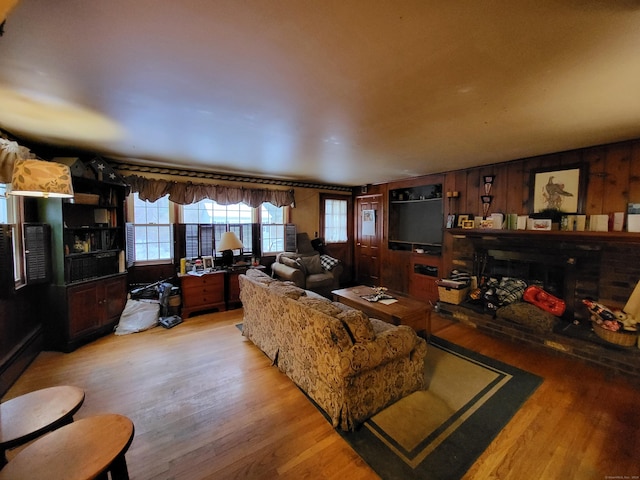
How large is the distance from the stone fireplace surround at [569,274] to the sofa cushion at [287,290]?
269 cm

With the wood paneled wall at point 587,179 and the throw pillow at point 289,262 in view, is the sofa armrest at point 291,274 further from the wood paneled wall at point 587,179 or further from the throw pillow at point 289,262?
the wood paneled wall at point 587,179

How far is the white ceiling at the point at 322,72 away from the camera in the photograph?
1113 mm

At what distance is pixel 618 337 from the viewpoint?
8.83 feet

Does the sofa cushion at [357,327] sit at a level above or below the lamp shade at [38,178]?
below

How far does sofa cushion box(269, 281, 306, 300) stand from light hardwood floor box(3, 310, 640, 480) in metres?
0.82

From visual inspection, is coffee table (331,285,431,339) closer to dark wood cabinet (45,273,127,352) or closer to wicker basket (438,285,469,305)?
wicker basket (438,285,469,305)

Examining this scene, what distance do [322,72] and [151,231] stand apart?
3.94m

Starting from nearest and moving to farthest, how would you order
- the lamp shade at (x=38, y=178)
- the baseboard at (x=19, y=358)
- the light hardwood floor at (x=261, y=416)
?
1. the light hardwood floor at (x=261, y=416)
2. the lamp shade at (x=38, y=178)
3. the baseboard at (x=19, y=358)

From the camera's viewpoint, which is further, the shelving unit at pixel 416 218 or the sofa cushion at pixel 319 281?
the shelving unit at pixel 416 218

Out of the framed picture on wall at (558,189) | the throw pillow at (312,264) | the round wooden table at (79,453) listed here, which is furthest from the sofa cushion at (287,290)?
the framed picture on wall at (558,189)

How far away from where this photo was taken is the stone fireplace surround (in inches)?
109

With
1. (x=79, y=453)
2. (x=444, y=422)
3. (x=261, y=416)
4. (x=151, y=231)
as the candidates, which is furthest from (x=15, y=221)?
(x=444, y=422)

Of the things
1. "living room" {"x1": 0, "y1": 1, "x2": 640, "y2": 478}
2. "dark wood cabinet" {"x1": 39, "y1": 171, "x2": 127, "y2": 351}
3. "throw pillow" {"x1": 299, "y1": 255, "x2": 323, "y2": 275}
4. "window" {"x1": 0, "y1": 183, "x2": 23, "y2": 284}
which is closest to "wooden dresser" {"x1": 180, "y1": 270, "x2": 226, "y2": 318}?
"living room" {"x1": 0, "y1": 1, "x2": 640, "y2": 478}

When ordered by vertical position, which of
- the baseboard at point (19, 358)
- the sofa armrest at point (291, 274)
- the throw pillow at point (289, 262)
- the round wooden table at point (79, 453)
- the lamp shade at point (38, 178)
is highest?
the lamp shade at point (38, 178)
